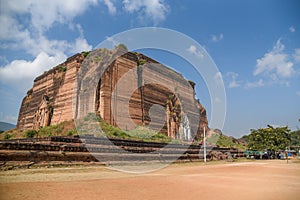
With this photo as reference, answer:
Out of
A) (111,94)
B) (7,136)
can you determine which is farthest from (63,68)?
(7,136)

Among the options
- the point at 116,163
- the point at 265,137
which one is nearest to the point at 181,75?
the point at 265,137

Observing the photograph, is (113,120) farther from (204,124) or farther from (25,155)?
(204,124)

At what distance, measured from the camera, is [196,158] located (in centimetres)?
2619

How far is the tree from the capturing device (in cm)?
3356

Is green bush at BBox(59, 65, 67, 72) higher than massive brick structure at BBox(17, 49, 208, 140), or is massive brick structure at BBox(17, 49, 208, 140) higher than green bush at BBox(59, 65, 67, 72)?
green bush at BBox(59, 65, 67, 72)

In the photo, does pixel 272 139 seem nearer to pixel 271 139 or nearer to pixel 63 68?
pixel 271 139

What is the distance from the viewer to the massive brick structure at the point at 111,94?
2627cm

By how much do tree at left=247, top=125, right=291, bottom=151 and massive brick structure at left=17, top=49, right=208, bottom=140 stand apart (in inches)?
403

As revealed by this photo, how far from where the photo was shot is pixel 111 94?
26250 millimetres

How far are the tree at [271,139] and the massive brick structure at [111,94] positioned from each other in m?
10.2

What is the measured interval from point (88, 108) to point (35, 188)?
19569mm

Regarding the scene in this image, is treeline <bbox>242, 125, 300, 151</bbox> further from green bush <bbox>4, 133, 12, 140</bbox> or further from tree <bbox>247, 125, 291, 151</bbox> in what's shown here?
green bush <bbox>4, 133, 12, 140</bbox>

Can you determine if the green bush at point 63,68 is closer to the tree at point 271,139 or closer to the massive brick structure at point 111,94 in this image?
the massive brick structure at point 111,94

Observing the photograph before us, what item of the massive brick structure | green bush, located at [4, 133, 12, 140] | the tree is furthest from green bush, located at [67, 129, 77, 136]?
the tree
